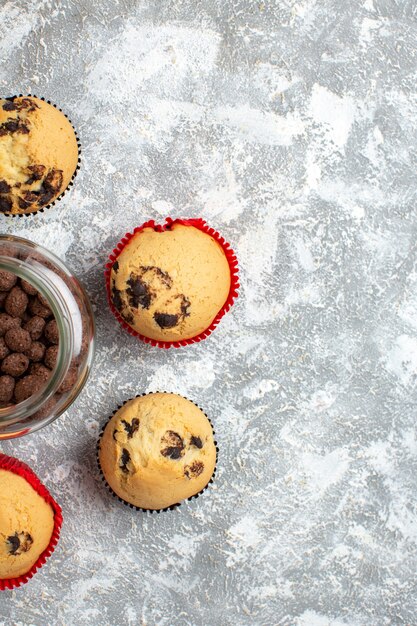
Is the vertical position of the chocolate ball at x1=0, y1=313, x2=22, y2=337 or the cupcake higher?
the chocolate ball at x1=0, y1=313, x2=22, y2=337

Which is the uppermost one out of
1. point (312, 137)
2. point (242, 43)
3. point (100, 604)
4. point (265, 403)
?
point (242, 43)

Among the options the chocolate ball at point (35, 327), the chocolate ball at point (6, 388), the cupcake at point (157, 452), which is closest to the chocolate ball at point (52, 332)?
the chocolate ball at point (35, 327)

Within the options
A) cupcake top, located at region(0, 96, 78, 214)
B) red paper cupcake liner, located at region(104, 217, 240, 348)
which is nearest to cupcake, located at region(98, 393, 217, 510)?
red paper cupcake liner, located at region(104, 217, 240, 348)

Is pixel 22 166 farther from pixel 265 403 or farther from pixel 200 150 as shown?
pixel 265 403

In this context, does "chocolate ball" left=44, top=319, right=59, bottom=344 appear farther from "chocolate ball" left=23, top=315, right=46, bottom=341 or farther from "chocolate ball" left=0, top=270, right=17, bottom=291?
"chocolate ball" left=0, top=270, right=17, bottom=291

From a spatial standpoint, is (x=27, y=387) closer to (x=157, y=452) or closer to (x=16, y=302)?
(x=16, y=302)

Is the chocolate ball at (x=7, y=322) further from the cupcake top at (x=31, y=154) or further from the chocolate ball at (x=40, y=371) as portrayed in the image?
the cupcake top at (x=31, y=154)

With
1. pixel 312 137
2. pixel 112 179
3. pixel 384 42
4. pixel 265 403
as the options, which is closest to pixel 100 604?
pixel 265 403
